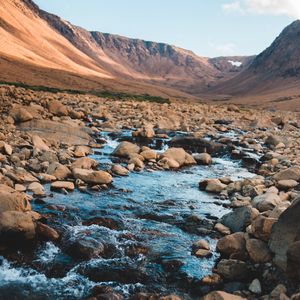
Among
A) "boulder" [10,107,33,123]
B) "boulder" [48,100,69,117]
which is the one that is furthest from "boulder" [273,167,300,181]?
"boulder" [48,100,69,117]

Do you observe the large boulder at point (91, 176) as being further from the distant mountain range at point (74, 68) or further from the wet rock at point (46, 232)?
the distant mountain range at point (74, 68)

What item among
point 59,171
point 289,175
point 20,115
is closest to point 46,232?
point 59,171

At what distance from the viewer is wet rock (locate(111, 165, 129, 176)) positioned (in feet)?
55.2

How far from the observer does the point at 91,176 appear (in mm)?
14898

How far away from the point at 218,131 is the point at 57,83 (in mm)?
74633

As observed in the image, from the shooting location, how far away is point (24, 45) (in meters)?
144

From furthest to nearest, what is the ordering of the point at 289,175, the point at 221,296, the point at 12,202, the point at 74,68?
the point at 74,68 < the point at 289,175 < the point at 12,202 < the point at 221,296

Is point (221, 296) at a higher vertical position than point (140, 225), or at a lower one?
higher

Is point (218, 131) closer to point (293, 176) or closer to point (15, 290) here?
point (293, 176)

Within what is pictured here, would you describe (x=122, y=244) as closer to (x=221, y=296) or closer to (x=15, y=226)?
(x=15, y=226)

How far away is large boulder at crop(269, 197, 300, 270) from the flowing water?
1.49m

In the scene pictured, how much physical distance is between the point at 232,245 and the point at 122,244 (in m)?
2.51

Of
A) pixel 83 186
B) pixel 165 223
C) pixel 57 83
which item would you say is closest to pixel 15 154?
pixel 83 186

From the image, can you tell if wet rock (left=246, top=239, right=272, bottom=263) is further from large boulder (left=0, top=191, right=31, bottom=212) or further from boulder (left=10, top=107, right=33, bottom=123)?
boulder (left=10, top=107, right=33, bottom=123)
